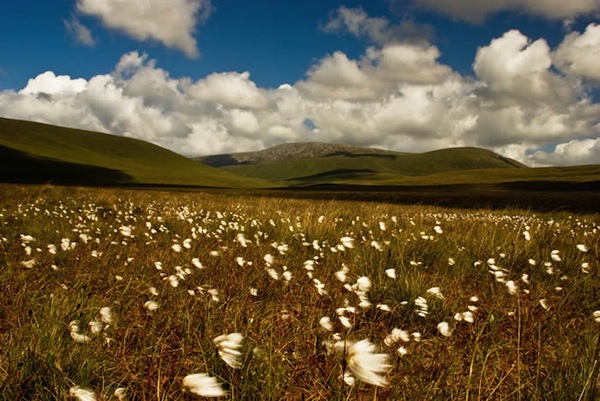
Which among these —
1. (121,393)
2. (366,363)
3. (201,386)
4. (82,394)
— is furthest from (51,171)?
(366,363)

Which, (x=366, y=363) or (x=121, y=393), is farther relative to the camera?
(x=121, y=393)

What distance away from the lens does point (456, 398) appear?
200cm

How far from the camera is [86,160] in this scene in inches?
5714

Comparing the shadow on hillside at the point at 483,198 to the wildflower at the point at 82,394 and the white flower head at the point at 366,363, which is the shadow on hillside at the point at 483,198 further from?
the wildflower at the point at 82,394

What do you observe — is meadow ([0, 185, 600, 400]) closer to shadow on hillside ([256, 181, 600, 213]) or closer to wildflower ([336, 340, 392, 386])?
wildflower ([336, 340, 392, 386])

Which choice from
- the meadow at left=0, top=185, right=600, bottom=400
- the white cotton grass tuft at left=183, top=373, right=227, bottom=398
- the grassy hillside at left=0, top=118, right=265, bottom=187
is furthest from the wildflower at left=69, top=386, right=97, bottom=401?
the grassy hillside at left=0, top=118, right=265, bottom=187

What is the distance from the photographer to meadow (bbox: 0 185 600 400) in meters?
2.04

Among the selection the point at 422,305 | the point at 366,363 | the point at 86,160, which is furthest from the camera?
the point at 86,160

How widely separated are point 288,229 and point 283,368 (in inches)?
223

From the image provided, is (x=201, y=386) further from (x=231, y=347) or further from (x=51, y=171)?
(x=51, y=171)

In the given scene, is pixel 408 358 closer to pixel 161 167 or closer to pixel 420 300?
pixel 420 300

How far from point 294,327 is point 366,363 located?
6.60 feet

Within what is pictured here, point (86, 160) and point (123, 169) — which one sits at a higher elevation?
point (86, 160)

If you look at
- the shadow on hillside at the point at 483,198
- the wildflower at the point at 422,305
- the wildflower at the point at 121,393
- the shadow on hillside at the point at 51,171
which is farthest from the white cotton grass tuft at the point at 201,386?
the shadow on hillside at the point at 51,171
